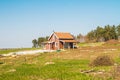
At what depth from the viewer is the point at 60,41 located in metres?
72.4

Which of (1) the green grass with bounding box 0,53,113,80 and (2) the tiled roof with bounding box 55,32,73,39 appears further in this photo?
(2) the tiled roof with bounding box 55,32,73,39

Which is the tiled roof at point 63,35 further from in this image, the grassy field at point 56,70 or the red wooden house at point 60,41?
the grassy field at point 56,70

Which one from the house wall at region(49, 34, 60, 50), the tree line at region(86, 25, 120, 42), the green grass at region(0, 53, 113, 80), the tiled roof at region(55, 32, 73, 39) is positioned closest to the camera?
the green grass at region(0, 53, 113, 80)

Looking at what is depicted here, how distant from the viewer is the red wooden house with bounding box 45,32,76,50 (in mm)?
72375

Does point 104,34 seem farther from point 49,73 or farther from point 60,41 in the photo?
point 49,73

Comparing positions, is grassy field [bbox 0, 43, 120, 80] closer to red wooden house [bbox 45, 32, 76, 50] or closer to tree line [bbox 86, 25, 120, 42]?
red wooden house [bbox 45, 32, 76, 50]

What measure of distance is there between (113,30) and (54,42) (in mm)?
64259

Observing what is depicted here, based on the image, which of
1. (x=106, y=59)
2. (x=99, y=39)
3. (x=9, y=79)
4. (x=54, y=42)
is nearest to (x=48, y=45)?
(x=54, y=42)

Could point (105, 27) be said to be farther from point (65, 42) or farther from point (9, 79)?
point (9, 79)

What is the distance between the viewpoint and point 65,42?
238 feet

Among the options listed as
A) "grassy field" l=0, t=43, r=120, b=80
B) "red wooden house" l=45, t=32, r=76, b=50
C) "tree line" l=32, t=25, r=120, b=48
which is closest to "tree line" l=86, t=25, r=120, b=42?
"tree line" l=32, t=25, r=120, b=48

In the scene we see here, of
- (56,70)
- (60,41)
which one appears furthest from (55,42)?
(56,70)

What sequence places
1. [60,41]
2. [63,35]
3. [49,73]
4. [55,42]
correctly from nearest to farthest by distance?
[49,73], [60,41], [55,42], [63,35]

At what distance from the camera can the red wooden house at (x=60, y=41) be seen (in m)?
72.4
